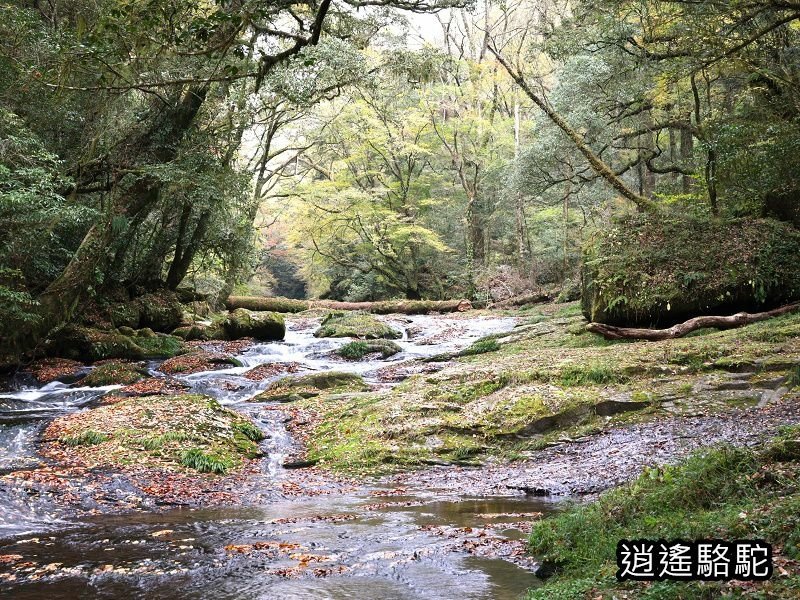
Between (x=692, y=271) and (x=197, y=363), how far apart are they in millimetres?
12615

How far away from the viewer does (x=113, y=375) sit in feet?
45.9

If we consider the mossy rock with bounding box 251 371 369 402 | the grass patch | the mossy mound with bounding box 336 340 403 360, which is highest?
the mossy mound with bounding box 336 340 403 360

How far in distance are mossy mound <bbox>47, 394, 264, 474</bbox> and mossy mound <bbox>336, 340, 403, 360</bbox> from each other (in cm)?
793

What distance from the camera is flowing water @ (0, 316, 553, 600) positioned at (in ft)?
13.3

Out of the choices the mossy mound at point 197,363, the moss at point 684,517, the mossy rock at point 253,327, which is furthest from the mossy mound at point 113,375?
the moss at point 684,517

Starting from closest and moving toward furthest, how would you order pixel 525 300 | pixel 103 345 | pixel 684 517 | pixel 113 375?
pixel 684 517, pixel 113 375, pixel 103 345, pixel 525 300

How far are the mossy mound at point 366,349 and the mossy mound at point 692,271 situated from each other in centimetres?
650

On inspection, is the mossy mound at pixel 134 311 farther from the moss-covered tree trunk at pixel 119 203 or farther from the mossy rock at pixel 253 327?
the mossy rock at pixel 253 327

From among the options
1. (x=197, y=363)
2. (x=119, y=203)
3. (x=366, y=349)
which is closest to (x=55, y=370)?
(x=197, y=363)

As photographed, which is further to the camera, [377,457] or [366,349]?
[366,349]

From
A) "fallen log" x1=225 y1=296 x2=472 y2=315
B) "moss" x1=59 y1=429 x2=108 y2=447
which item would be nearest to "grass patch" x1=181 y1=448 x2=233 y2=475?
"moss" x1=59 y1=429 x2=108 y2=447

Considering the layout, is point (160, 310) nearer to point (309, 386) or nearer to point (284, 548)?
point (309, 386)

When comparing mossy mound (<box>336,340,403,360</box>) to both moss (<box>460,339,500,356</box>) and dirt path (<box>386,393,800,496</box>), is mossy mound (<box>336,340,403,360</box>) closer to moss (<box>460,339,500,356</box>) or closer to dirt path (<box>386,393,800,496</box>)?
moss (<box>460,339,500,356</box>)

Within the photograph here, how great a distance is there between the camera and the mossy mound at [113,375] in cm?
1367
